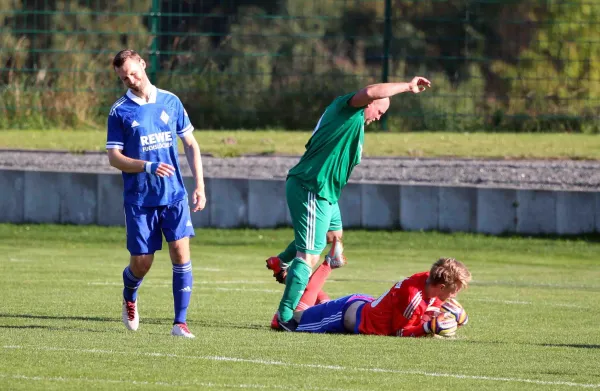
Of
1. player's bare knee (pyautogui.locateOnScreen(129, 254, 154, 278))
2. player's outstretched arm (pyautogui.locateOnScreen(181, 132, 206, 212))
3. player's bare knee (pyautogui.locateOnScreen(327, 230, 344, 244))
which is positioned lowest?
Result: player's bare knee (pyautogui.locateOnScreen(129, 254, 154, 278))

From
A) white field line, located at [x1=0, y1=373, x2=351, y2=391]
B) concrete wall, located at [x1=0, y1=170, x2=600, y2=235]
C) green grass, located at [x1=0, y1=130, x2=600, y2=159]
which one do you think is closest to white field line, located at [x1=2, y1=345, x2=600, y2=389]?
white field line, located at [x1=0, y1=373, x2=351, y2=391]

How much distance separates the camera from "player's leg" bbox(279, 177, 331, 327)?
994 cm

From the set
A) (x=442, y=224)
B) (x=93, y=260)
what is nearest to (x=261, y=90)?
(x=442, y=224)

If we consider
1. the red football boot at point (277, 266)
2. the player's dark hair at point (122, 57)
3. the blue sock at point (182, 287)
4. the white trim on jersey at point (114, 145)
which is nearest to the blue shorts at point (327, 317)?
the red football boot at point (277, 266)

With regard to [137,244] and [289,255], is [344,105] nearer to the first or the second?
[289,255]

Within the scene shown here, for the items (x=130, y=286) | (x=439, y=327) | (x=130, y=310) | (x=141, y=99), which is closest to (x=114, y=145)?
(x=141, y=99)

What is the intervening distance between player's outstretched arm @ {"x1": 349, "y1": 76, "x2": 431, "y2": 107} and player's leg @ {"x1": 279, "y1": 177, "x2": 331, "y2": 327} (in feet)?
2.74

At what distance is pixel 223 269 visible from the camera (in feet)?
50.7

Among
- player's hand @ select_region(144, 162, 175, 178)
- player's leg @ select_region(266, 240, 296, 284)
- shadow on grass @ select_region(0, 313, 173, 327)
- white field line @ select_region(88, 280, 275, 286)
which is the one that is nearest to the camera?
player's hand @ select_region(144, 162, 175, 178)

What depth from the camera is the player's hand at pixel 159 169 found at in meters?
9.06

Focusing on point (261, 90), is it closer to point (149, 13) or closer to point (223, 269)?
point (149, 13)

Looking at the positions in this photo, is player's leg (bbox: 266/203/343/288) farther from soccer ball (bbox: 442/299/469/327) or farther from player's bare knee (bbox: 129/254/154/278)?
player's bare knee (bbox: 129/254/154/278)

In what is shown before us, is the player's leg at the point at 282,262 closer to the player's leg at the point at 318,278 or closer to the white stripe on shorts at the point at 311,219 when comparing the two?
the player's leg at the point at 318,278

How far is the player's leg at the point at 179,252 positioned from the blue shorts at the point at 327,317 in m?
1.06
